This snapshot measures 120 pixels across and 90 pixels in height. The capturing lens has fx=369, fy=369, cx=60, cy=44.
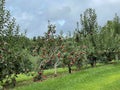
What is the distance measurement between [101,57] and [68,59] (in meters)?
12.3

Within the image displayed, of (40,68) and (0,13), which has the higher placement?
(0,13)

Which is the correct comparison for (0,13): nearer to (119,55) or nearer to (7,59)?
(7,59)

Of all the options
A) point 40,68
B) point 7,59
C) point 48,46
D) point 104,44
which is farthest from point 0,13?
point 104,44

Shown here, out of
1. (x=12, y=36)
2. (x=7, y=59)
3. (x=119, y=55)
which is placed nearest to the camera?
(x=7, y=59)

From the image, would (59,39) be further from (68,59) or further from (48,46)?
(68,59)

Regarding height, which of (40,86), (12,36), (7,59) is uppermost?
(12,36)

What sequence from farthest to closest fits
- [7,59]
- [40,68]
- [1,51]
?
1. [40,68]
2. [7,59]
3. [1,51]

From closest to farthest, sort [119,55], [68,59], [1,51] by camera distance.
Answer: [1,51]
[68,59]
[119,55]

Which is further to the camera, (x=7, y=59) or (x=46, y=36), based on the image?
(x=46, y=36)

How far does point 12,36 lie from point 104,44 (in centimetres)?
2634

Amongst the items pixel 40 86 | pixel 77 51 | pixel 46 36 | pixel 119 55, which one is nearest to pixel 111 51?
pixel 119 55

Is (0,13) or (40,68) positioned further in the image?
(40,68)

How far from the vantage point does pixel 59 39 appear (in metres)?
29.2

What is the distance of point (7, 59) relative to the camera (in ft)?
57.3
